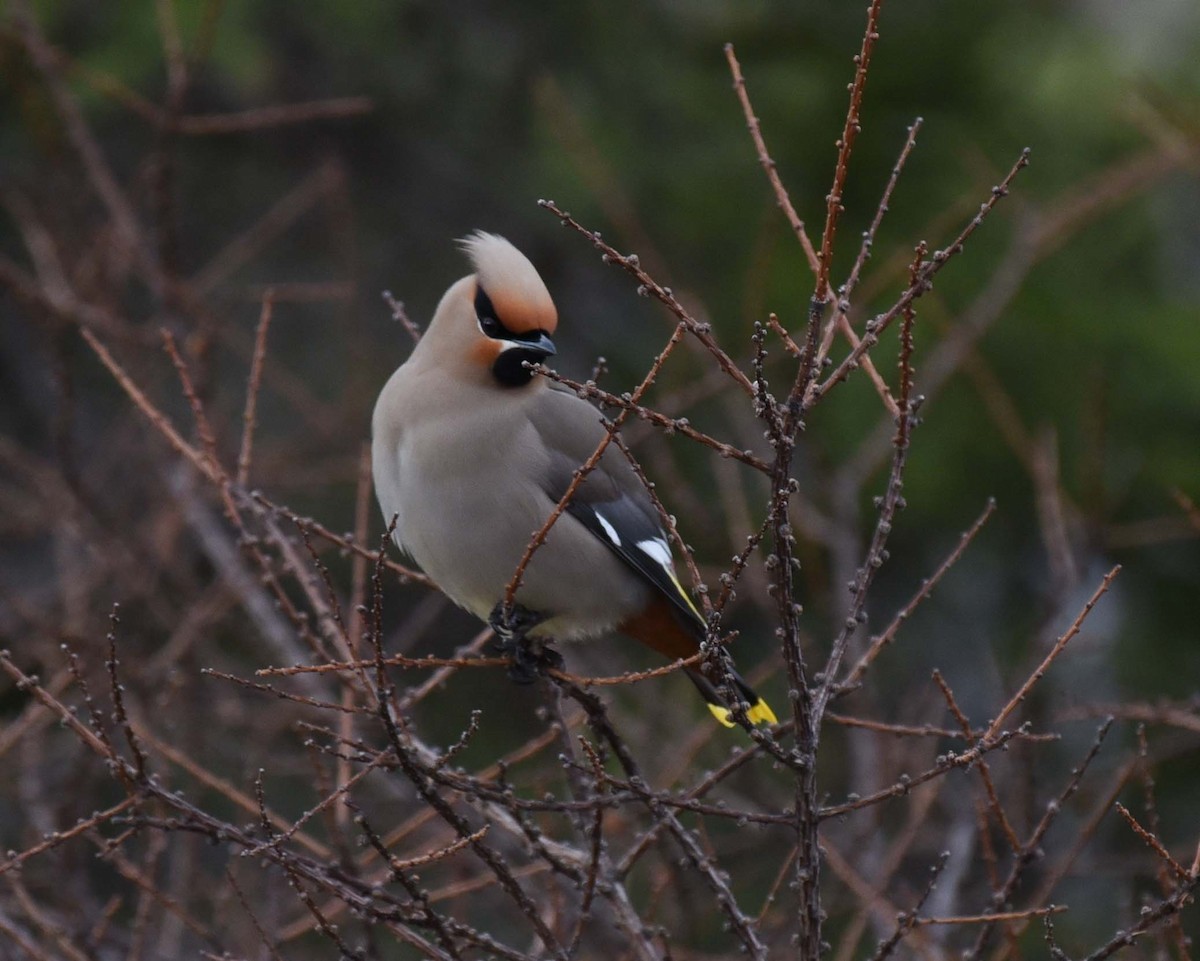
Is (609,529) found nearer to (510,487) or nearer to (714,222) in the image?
(510,487)

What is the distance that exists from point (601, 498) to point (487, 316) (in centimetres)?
53

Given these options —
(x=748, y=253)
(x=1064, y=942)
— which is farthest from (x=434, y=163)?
(x=1064, y=942)

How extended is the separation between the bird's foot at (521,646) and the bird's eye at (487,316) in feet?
1.90

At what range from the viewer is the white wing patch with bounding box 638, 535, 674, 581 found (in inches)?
150

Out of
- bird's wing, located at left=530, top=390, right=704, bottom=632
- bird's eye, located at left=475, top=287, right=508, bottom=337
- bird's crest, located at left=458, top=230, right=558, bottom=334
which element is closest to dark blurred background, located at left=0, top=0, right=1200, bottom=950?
bird's wing, located at left=530, top=390, right=704, bottom=632

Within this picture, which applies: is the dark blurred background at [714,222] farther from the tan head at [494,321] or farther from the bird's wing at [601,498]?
the tan head at [494,321]

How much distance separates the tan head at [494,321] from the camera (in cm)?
351

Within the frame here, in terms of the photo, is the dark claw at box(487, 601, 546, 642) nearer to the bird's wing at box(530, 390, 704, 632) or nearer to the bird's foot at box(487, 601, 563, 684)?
the bird's foot at box(487, 601, 563, 684)

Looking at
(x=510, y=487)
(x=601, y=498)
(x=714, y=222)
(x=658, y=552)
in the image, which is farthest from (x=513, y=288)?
(x=714, y=222)

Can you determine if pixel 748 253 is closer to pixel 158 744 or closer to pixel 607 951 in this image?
pixel 607 951

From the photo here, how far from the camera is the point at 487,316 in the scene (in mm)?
3643

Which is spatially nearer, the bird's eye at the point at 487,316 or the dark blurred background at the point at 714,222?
the bird's eye at the point at 487,316

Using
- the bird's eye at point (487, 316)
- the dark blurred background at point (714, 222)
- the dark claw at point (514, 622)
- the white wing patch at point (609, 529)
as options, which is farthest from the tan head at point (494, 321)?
the dark blurred background at point (714, 222)

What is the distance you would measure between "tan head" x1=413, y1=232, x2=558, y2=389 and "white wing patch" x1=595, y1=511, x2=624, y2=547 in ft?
1.14
